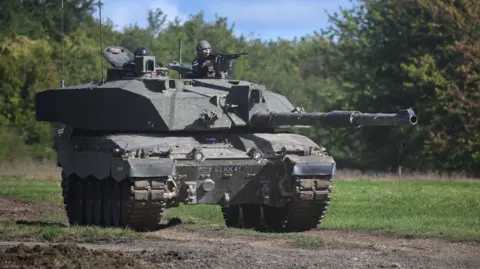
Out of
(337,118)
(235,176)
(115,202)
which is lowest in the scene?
(115,202)

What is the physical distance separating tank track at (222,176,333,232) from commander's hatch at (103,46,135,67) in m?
3.00

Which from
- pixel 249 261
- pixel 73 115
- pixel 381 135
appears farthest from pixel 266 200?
pixel 381 135

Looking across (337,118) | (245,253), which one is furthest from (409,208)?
(245,253)

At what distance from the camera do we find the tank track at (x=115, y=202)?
16938 millimetres

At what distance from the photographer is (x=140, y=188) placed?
55.4 ft

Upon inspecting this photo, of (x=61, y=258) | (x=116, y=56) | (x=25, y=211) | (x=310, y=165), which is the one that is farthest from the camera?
(x=25, y=211)

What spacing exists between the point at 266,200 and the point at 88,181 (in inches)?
122

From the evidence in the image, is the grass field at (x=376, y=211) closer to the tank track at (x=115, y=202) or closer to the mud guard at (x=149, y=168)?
the tank track at (x=115, y=202)

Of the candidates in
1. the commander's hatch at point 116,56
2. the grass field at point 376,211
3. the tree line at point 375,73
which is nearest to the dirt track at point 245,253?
the grass field at point 376,211

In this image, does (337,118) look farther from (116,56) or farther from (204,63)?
(116,56)

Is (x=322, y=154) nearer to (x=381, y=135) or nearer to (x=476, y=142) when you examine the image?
(x=476, y=142)

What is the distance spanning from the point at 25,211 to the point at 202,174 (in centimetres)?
550

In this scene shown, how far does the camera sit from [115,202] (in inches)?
722

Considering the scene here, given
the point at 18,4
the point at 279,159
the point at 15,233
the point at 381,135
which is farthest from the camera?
the point at 18,4
